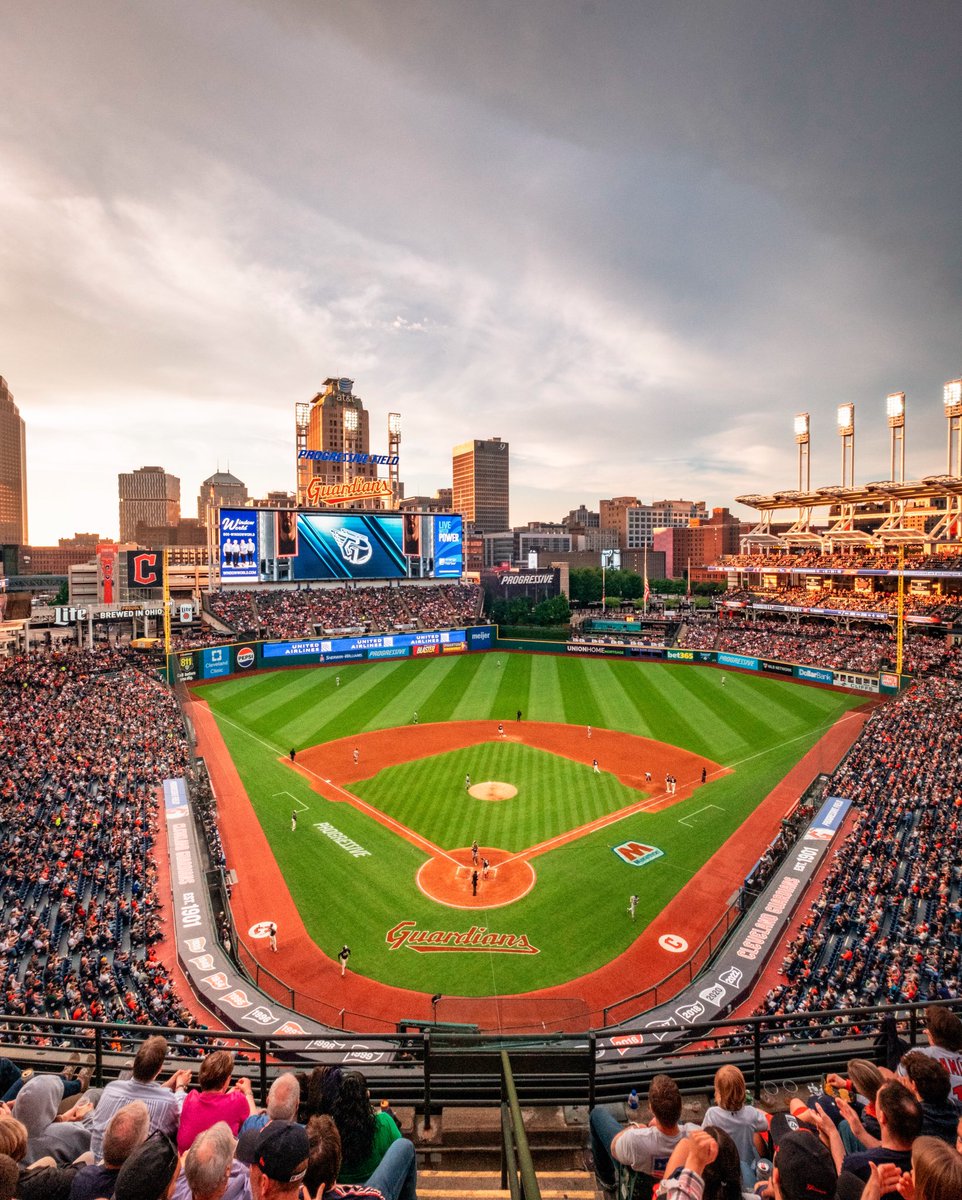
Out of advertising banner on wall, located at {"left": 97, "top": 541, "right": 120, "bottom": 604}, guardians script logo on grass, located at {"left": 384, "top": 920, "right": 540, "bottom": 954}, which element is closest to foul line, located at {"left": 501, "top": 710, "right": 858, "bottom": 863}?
guardians script logo on grass, located at {"left": 384, "top": 920, "right": 540, "bottom": 954}

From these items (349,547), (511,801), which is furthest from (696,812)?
(349,547)

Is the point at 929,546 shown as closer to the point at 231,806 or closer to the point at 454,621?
the point at 454,621

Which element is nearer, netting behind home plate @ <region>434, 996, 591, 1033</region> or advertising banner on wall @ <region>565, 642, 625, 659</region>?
netting behind home plate @ <region>434, 996, 591, 1033</region>

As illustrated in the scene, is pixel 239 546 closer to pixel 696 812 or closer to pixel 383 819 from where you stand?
pixel 383 819

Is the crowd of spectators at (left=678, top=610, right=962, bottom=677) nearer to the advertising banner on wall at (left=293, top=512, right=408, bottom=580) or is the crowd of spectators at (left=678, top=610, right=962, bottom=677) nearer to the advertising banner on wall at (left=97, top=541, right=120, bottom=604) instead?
the advertising banner on wall at (left=293, top=512, right=408, bottom=580)

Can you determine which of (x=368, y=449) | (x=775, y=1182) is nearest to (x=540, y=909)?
(x=775, y=1182)

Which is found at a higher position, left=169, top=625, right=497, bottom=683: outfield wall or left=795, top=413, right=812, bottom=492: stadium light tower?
left=795, top=413, right=812, bottom=492: stadium light tower
